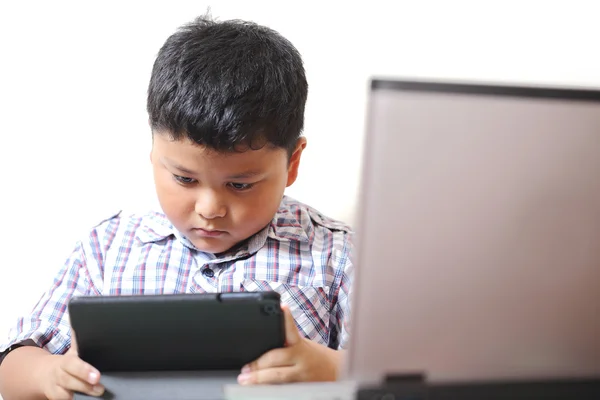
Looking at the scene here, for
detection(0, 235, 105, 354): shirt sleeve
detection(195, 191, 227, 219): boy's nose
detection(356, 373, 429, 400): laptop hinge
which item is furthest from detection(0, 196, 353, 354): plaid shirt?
detection(356, 373, 429, 400): laptop hinge

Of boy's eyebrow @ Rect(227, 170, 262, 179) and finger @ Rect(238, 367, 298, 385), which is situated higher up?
boy's eyebrow @ Rect(227, 170, 262, 179)

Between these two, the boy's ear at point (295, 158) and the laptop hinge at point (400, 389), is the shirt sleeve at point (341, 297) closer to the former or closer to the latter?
the boy's ear at point (295, 158)

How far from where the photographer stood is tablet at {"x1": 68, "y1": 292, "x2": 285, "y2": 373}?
0.62 meters

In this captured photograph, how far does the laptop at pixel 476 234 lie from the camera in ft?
1.54

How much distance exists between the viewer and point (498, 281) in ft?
1.63

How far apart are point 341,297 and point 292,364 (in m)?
0.28

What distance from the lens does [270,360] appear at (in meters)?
0.68

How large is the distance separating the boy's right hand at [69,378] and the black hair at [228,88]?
0.96 feet

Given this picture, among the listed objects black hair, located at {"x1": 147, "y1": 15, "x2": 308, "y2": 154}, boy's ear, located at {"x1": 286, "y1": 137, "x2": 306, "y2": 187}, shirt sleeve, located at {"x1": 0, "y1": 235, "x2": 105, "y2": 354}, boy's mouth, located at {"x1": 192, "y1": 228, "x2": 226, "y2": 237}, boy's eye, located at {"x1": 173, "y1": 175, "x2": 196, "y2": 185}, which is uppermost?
black hair, located at {"x1": 147, "y1": 15, "x2": 308, "y2": 154}

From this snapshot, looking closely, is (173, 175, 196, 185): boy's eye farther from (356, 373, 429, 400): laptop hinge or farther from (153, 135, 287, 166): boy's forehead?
(356, 373, 429, 400): laptop hinge

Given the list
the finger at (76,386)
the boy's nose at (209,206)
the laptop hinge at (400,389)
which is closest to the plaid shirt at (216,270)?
the boy's nose at (209,206)

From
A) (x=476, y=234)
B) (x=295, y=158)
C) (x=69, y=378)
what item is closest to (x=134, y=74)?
(x=295, y=158)

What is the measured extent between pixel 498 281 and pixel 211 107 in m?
0.47

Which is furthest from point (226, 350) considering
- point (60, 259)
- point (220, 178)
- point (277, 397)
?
point (60, 259)
